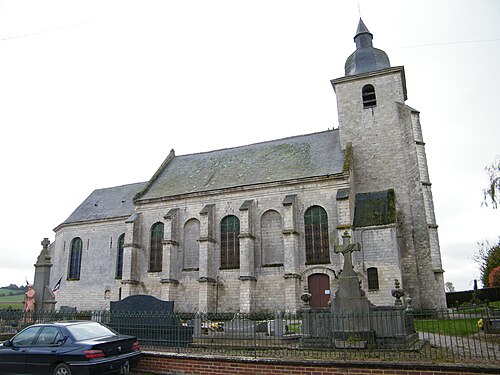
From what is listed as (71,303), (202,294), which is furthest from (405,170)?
(71,303)

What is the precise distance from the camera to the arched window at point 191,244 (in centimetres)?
2636

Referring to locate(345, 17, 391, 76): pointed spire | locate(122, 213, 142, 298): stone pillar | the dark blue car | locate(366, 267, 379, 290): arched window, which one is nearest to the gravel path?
the dark blue car

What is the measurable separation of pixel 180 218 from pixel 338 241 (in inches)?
440

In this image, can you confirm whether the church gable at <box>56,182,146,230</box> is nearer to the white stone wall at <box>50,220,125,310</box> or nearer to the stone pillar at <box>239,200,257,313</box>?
the white stone wall at <box>50,220,125,310</box>

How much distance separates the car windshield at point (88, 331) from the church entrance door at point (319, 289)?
14.8 m

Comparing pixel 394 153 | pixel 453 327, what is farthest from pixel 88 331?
pixel 394 153

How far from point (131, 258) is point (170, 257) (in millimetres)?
3133

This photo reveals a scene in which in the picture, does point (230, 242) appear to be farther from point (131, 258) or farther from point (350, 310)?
point (350, 310)

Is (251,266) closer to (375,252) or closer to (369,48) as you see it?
(375,252)

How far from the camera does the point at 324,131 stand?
28.8 m

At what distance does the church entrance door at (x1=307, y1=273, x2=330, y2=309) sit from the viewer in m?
22.1

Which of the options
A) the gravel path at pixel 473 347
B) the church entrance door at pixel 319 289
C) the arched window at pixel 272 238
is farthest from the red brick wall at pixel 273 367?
the arched window at pixel 272 238

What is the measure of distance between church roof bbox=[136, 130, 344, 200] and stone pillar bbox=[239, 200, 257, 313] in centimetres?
232

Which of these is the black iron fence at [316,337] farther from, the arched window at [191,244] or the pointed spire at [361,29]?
the pointed spire at [361,29]
